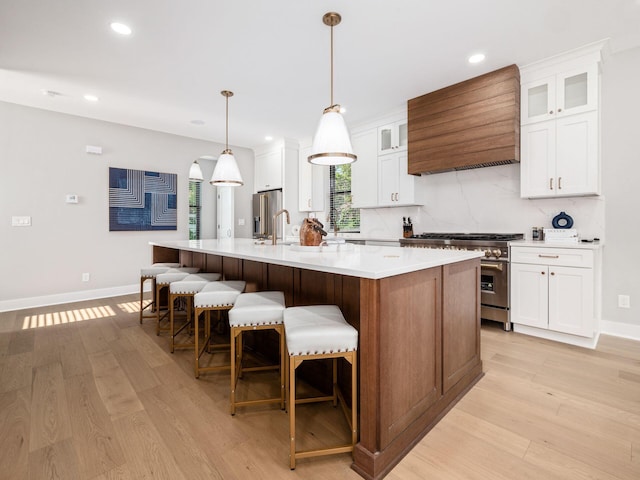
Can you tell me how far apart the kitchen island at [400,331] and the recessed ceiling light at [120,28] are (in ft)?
6.75

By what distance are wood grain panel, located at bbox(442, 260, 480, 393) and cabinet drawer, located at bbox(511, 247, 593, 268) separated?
124 cm

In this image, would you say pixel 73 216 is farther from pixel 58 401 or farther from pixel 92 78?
pixel 58 401

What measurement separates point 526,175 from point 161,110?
4642mm

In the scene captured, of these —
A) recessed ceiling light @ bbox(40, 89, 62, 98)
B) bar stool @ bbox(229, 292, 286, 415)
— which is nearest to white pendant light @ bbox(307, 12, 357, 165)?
bar stool @ bbox(229, 292, 286, 415)

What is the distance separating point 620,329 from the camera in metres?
3.00

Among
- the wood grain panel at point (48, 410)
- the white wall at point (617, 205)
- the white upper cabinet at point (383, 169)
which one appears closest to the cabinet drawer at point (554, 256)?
the white wall at point (617, 205)

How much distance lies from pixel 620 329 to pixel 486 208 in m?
1.70

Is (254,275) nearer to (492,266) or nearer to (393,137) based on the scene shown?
(492,266)

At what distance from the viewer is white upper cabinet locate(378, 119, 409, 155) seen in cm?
432

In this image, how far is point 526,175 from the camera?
3.18m

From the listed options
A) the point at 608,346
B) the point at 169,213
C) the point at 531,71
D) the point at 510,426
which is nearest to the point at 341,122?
the point at 510,426

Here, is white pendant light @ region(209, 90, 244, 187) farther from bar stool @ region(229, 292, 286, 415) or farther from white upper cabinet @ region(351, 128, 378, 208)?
white upper cabinet @ region(351, 128, 378, 208)

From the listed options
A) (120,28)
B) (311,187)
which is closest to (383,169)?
(311,187)

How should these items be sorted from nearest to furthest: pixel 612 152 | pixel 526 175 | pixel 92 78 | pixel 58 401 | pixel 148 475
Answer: pixel 148 475 < pixel 58 401 < pixel 612 152 < pixel 526 175 < pixel 92 78
